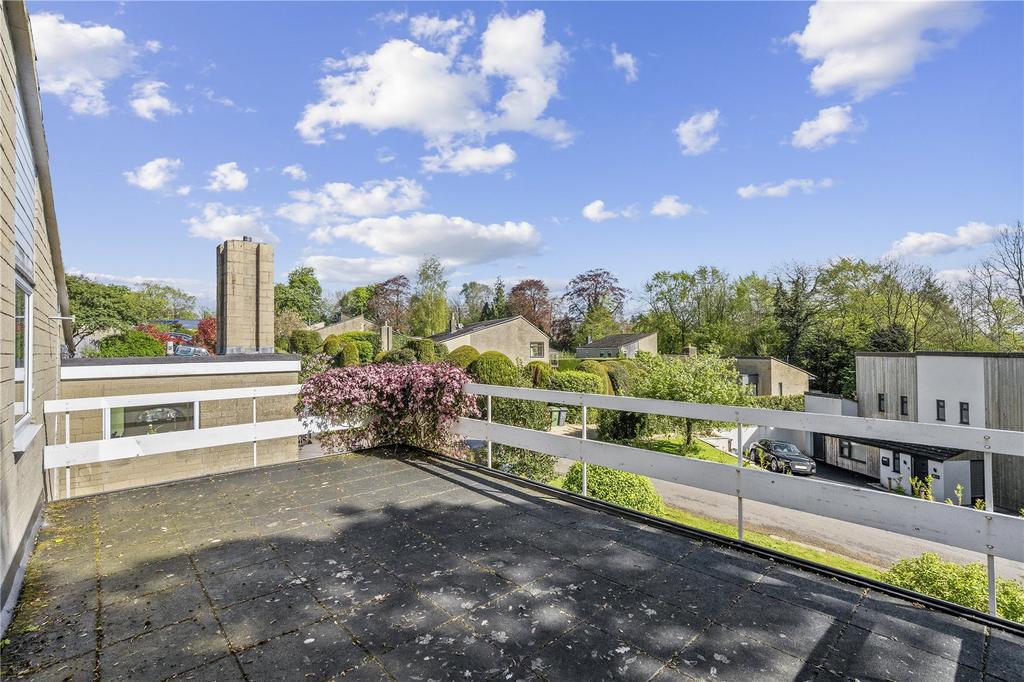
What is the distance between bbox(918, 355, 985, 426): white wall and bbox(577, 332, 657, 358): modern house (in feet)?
68.0

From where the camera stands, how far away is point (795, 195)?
866 inches

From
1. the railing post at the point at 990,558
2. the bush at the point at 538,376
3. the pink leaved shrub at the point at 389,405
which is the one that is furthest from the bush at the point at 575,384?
the railing post at the point at 990,558

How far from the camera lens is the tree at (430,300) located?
127 feet

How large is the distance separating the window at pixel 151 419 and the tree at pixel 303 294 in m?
52.9

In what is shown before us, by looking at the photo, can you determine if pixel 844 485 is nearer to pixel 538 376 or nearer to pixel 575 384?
pixel 575 384

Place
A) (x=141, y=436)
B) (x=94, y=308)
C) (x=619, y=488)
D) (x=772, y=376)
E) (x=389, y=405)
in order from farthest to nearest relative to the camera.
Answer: (x=772, y=376)
(x=94, y=308)
(x=619, y=488)
(x=389, y=405)
(x=141, y=436)

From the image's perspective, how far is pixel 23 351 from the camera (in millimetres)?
3490

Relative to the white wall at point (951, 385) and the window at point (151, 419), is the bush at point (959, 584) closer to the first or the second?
the window at point (151, 419)

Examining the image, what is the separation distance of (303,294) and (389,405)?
191ft

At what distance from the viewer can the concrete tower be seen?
25.3 feet

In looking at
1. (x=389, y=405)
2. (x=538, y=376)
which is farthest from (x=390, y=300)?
(x=389, y=405)

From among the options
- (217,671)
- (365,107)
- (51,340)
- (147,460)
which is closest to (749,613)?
(217,671)

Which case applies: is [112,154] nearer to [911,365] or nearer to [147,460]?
[147,460]

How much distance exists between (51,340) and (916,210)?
2667cm
